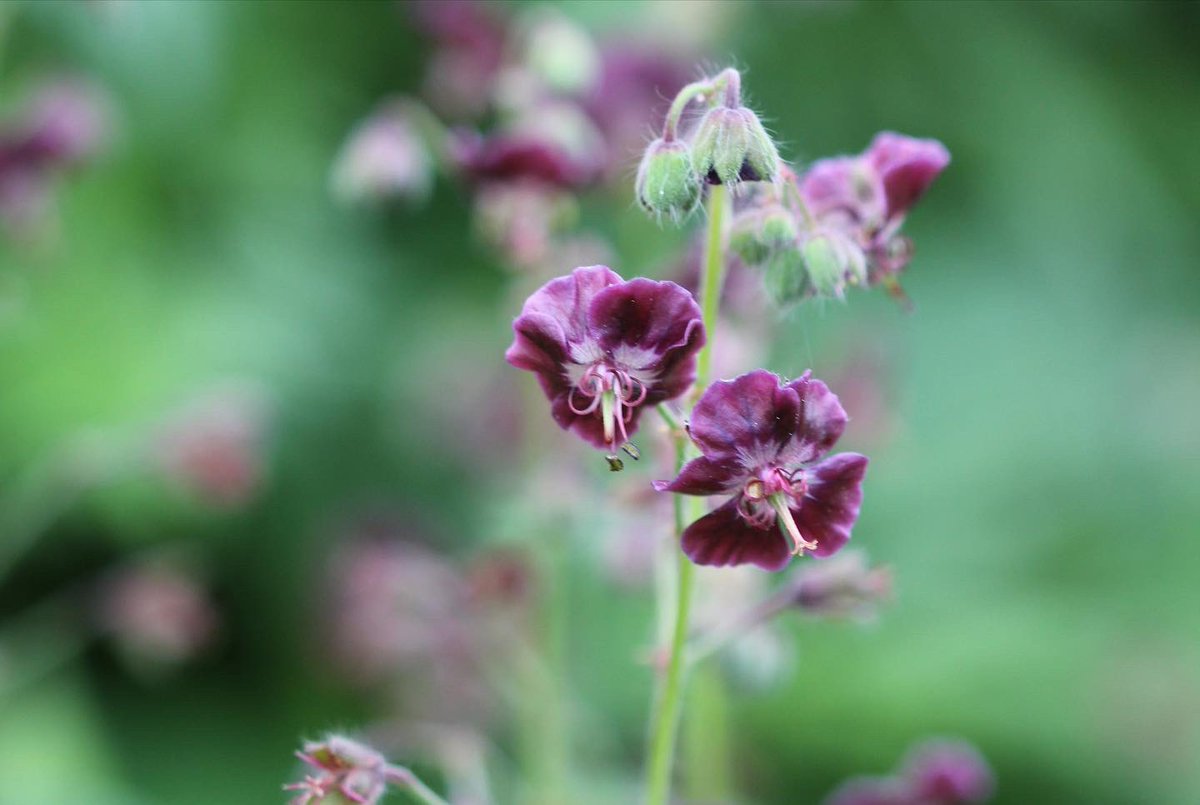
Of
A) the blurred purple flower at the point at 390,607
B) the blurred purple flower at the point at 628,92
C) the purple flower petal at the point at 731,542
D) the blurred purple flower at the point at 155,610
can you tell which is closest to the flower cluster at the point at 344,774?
the purple flower petal at the point at 731,542

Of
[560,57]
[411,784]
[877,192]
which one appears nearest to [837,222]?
[877,192]

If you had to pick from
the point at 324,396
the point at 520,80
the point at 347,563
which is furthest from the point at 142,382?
the point at 520,80

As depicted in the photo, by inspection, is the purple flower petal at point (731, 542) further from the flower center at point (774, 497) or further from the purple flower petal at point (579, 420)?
the purple flower petal at point (579, 420)

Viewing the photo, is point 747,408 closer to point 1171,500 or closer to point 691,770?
point 691,770

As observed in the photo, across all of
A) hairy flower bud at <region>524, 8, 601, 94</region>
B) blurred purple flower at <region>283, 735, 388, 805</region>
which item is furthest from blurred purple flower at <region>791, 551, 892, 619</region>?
hairy flower bud at <region>524, 8, 601, 94</region>

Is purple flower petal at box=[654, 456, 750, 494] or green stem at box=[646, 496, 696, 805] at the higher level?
purple flower petal at box=[654, 456, 750, 494]

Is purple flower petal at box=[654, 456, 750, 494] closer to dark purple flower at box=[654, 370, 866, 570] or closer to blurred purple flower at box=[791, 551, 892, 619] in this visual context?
dark purple flower at box=[654, 370, 866, 570]
